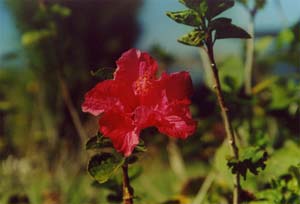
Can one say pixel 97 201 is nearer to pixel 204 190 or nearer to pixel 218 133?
pixel 218 133

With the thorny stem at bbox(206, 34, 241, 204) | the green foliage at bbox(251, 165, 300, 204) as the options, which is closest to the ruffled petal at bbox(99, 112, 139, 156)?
the thorny stem at bbox(206, 34, 241, 204)

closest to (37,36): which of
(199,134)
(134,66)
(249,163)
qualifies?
(199,134)

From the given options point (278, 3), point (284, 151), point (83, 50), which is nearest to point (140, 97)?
point (284, 151)

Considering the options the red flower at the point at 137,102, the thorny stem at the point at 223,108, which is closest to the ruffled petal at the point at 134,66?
the red flower at the point at 137,102

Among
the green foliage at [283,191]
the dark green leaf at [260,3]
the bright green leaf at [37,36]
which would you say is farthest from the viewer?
the bright green leaf at [37,36]

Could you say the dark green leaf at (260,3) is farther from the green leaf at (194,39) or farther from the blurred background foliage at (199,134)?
the green leaf at (194,39)

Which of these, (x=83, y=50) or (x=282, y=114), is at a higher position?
(x=83, y=50)
